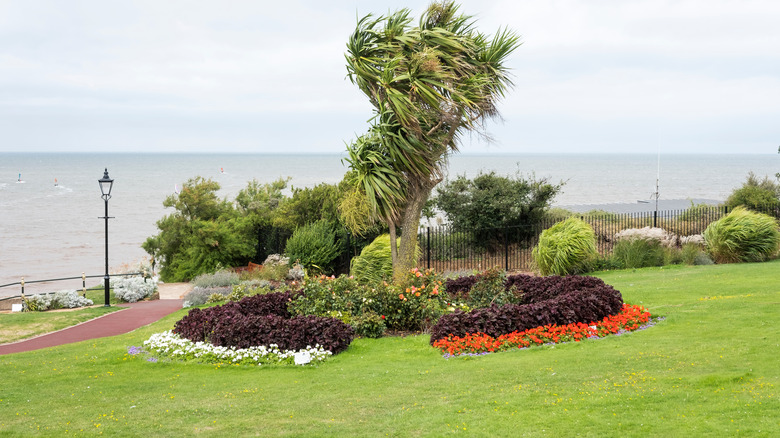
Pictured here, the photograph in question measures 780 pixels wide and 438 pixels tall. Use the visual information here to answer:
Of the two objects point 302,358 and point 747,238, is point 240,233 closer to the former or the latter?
point 302,358

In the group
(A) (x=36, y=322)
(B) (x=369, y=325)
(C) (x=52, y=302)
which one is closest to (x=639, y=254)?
(B) (x=369, y=325)

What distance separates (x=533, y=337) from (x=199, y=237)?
1547 centimetres

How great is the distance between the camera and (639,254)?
60.9 ft

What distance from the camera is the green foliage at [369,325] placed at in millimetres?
10742

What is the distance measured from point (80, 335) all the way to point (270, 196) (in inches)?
541

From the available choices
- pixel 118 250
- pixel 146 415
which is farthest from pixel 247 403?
pixel 118 250

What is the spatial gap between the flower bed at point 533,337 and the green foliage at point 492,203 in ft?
Result: 42.3

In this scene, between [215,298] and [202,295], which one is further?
[202,295]

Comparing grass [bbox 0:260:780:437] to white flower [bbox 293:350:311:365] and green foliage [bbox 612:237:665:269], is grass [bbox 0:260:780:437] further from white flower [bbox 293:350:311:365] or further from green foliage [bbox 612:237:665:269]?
green foliage [bbox 612:237:665:269]

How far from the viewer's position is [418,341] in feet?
33.1

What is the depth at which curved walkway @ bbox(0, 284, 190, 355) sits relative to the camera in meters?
12.5

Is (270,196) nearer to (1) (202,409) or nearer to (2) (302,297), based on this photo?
(2) (302,297)

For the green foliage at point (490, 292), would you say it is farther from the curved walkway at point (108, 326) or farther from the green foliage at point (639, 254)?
the green foliage at point (639, 254)

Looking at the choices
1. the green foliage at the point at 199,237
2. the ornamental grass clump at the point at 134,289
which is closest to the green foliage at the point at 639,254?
the green foliage at the point at 199,237
